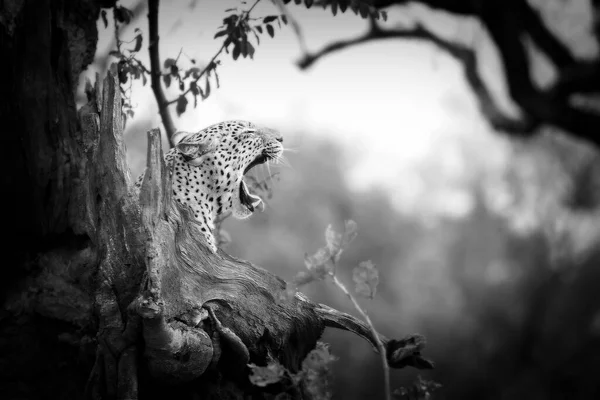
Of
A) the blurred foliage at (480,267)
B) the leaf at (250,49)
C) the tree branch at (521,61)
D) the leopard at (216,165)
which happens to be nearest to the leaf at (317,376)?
the leopard at (216,165)

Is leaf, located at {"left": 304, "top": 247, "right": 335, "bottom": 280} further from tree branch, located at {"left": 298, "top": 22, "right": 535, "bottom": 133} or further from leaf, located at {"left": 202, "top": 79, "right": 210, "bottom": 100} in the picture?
tree branch, located at {"left": 298, "top": 22, "right": 535, "bottom": 133}

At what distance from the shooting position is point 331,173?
25.4 meters

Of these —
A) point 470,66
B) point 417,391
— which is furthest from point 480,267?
point 417,391

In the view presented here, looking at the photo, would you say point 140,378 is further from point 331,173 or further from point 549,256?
point 331,173

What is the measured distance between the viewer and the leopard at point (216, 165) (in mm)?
4453

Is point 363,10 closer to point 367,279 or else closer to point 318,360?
point 367,279

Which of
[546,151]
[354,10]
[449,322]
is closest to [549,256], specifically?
[546,151]

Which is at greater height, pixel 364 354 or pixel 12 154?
pixel 12 154

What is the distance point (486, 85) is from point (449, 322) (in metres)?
10.2

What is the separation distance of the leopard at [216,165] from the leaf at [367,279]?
47.8 inches

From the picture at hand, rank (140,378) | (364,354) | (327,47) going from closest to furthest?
(140,378)
(327,47)
(364,354)

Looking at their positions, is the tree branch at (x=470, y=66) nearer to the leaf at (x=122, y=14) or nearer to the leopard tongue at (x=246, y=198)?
the leaf at (x=122, y=14)

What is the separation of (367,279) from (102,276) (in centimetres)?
139

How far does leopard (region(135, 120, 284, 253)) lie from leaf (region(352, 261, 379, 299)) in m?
1.21
